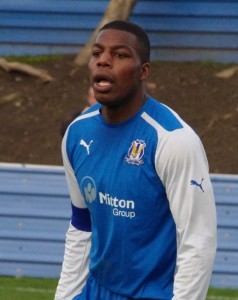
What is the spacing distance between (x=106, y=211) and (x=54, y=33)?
9664mm

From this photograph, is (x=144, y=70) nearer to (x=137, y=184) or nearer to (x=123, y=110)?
(x=123, y=110)

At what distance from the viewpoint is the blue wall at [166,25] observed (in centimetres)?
1345

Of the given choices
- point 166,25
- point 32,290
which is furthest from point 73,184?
point 166,25

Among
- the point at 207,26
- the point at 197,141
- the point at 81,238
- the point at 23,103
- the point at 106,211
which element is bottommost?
the point at 23,103

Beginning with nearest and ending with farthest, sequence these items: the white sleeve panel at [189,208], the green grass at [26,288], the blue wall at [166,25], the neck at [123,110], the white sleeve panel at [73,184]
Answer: the white sleeve panel at [189,208] < the neck at [123,110] < the white sleeve panel at [73,184] < the green grass at [26,288] < the blue wall at [166,25]

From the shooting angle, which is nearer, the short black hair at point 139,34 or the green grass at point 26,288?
the short black hair at point 139,34

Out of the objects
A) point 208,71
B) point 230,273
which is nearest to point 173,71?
point 208,71

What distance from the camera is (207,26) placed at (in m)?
13.5

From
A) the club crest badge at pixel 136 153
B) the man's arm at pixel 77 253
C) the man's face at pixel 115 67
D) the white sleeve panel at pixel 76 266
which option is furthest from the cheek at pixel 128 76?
the white sleeve panel at pixel 76 266

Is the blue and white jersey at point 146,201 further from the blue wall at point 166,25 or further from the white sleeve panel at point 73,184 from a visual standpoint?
the blue wall at point 166,25

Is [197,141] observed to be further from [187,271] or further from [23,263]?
[23,263]

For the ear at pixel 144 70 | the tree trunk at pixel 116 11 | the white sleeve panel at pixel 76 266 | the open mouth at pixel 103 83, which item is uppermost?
the ear at pixel 144 70

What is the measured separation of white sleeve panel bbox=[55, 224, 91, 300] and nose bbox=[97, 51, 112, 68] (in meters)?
0.86

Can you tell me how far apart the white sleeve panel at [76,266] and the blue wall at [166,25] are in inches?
355
